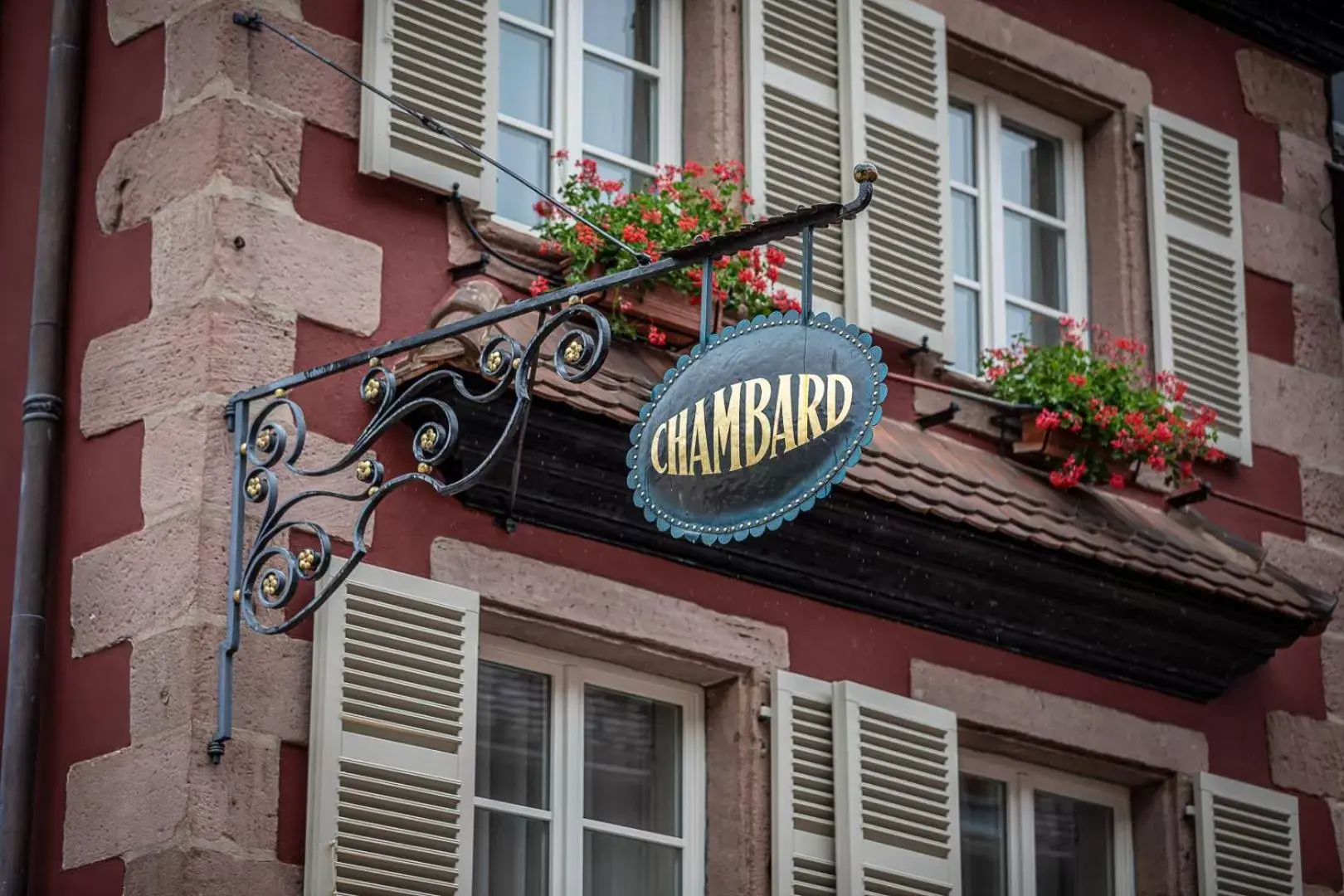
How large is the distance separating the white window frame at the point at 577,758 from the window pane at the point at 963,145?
2547mm

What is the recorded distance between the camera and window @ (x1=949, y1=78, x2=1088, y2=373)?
11.2 metres

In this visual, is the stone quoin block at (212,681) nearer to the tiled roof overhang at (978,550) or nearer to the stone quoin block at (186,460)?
the stone quoin block at (186,460)

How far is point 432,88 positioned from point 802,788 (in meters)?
2.38

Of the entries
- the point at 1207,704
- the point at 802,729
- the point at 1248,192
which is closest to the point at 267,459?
the point at 802,729

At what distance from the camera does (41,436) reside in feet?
29.0

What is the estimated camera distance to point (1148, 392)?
1068 cm

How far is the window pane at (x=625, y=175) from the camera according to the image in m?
10.1

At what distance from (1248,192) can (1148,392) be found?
1600 millimetres

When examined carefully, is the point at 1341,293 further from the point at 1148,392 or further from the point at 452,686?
the point at 452,686

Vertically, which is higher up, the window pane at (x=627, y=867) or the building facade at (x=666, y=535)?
the building facade at (x=666, y=535)

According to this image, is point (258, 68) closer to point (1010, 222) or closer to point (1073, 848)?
point (1010, 222)

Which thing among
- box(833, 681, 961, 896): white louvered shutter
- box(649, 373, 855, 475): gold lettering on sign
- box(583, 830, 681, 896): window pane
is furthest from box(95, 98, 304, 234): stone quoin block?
box(833, 681, 961, 896): white louvered shutter

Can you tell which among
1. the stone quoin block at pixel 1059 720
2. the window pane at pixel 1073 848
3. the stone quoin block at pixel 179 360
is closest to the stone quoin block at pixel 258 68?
the stone quoin block at pixel 179 360

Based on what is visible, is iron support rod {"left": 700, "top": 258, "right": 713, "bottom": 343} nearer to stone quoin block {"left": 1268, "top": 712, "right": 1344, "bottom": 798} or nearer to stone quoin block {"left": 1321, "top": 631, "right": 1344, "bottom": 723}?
stone quoin block {"left": 1268, "top": 712, "right": 1344, "bottom": 798}
